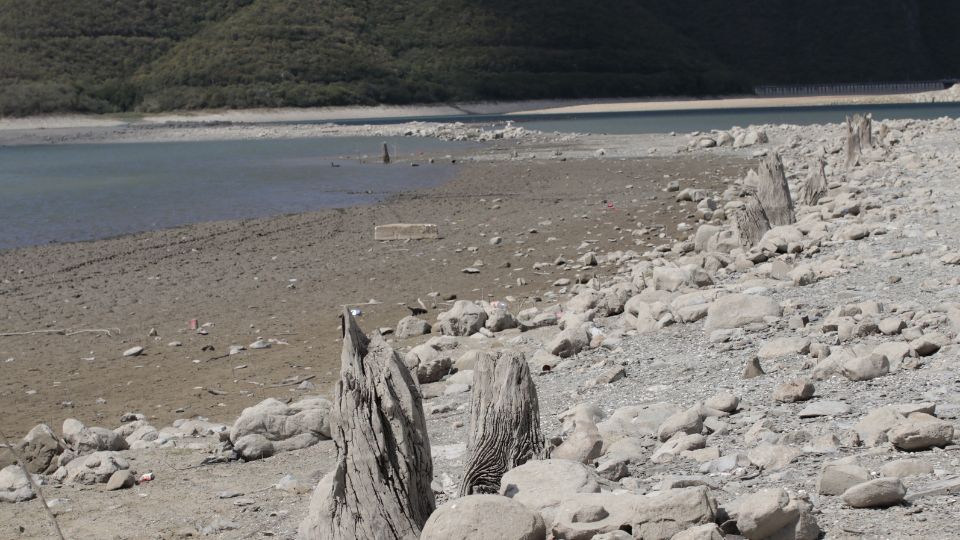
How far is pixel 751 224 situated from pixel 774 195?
4.02 feet

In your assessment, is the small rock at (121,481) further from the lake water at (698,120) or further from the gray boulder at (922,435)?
the lake water at (698,120)

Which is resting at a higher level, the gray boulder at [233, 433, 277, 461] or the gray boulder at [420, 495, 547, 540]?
the gray boulder at [420, 495, 547, 540]

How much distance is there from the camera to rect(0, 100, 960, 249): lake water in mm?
20375

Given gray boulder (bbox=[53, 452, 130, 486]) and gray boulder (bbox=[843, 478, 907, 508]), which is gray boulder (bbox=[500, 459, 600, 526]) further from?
gray boulder (bbox=[53, 452, 130, 486])

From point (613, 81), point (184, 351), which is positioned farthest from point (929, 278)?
point (613, 81)

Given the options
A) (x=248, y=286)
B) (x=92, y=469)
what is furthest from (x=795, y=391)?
(x=248, y=286)

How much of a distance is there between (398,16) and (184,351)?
100m

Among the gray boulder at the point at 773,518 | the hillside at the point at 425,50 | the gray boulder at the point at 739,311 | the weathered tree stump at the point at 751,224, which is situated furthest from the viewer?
the hillside at the point at 425,50

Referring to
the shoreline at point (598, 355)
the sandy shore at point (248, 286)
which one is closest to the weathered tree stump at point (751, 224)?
the shoreline at point (598, 355)

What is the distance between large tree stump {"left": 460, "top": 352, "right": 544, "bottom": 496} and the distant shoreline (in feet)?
244

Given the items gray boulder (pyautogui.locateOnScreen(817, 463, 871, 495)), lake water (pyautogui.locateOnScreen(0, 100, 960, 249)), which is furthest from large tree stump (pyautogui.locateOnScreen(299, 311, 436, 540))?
lake water (pyautogui.locateOnScreen(0, 100, 960, 249))

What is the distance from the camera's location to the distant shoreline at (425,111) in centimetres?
7775

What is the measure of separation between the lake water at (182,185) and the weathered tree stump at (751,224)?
1142 cm

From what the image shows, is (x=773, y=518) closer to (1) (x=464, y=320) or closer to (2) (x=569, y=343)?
(2) (x=569, y=343)
